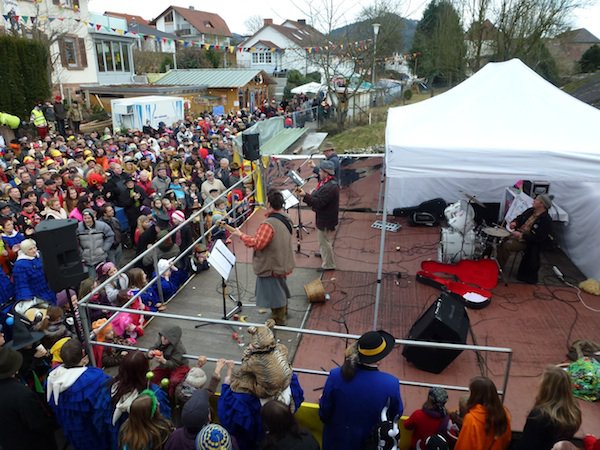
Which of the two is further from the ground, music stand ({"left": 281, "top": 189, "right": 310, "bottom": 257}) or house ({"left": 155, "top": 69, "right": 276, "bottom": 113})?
house ({"left": 155, "top": 69, "right": 276, "bottom": 113})

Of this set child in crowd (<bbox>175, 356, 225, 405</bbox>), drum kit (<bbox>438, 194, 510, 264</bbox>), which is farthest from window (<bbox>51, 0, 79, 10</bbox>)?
child in crowd (<bbox>175, 356, 225, 405</bbox>)

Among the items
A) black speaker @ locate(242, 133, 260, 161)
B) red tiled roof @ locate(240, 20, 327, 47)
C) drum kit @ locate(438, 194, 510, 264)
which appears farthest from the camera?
red tiled roof @ locate(240, 20, 327, 47)

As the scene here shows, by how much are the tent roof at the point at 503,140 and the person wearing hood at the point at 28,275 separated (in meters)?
4.83

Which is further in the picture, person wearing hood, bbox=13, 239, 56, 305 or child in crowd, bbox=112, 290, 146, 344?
person wearing hood, bbox=13, 239, 56, 305

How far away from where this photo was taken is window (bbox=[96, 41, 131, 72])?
32.2m

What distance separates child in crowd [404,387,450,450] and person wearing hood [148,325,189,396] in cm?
216

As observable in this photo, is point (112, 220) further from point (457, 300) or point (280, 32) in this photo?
point (280, 32)

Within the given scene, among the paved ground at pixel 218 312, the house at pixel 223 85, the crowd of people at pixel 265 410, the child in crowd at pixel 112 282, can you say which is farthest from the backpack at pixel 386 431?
→ the house at pixel 223 85

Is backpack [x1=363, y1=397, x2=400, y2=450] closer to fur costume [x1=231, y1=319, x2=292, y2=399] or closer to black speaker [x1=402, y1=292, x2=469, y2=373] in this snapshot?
fur costume [x1=231, y1=319, x2=292, y2=399]

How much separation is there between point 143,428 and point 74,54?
31.4 metres

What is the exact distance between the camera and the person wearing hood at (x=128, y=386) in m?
3.59

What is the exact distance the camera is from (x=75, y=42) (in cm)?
2869

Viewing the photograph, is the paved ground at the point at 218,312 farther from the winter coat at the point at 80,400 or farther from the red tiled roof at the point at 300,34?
the red tiled roof at the point at 300,34

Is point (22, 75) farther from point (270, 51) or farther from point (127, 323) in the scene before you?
point (270, 51)
